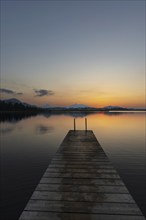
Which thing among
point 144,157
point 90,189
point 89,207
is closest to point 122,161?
point 144,157

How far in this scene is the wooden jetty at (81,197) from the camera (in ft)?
14.0

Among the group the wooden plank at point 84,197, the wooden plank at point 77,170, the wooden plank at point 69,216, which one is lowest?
the wooden plank at point 77,170

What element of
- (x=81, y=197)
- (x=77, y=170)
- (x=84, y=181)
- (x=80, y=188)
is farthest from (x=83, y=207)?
(x=77, y=170)

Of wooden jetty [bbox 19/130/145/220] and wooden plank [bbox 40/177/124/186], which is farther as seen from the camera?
wooden plank [bbox 40/177/124/186]

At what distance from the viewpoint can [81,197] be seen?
5.15m

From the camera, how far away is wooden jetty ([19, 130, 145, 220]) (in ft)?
14.0

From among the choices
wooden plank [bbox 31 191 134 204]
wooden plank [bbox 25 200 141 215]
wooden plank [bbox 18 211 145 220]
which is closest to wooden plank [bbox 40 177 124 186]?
wooden plank [bbox 31 191 134 204]

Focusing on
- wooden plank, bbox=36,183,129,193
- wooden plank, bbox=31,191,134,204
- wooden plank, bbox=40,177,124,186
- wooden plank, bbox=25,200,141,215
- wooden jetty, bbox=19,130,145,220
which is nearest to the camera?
wooden jetty, bbox=19,130,145,220

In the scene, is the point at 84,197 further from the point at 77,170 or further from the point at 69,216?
the point at 77,170

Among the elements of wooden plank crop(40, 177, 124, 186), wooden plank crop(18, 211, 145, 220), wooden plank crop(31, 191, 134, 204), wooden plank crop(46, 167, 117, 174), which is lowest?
wooden plank crop(46, 167, 117, 174)

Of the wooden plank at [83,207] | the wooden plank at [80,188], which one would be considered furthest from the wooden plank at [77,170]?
the wooden plank at [83,207]

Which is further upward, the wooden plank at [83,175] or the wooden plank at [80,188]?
the wooden plank at [80,188]

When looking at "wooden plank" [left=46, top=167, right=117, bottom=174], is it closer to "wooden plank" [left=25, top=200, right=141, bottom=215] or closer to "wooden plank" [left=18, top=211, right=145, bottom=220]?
"wooden plank" [left=25, top=200, right=141, bottom=215]

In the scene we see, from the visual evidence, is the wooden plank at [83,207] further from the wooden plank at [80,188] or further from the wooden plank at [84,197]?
the wooden plank at [80,188]
